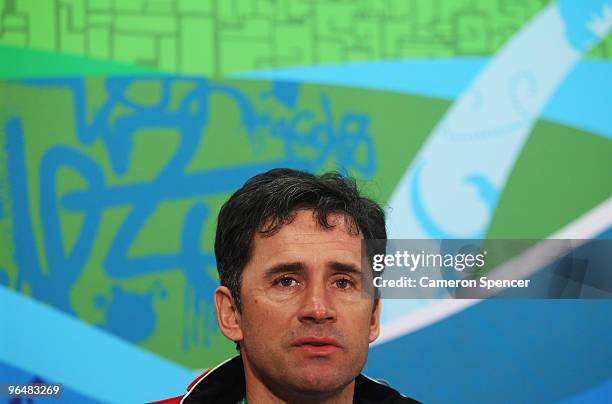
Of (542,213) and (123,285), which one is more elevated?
(542,213)

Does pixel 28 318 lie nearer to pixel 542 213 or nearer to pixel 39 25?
pixel 39 25

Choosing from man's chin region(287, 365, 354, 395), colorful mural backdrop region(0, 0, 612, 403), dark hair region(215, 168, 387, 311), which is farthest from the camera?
colorful mural backdrop region(0, 0, 612, 403)

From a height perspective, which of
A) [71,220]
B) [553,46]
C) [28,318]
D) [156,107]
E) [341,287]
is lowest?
[28,318]

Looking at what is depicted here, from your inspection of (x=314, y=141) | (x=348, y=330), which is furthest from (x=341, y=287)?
(x=314, y=141)

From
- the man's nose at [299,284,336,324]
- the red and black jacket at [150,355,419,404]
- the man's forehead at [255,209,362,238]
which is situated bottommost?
the red and black jacket at [150,355,419,404]

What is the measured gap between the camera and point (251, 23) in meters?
2.02

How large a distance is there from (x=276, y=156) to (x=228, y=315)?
2.40ft

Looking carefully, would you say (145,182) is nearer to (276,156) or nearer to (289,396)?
(276,156)

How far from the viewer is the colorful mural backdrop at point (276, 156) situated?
1.98m

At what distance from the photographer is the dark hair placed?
1.28m

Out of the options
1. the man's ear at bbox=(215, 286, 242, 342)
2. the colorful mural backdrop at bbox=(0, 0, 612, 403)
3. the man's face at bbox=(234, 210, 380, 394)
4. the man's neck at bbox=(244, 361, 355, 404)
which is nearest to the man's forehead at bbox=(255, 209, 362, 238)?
the man's face at bbox=(234, 210, 380, 394)

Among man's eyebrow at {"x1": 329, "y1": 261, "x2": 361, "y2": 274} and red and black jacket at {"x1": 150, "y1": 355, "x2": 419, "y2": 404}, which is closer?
man's eyebrow at {"x1": 329, "y1": 261, "x2": 361, "y2": 274}

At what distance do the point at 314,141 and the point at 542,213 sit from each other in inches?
24.0

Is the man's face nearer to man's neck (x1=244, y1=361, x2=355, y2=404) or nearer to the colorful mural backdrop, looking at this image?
man's neck (x1=244, y1=361, x2=355, y2=404)
